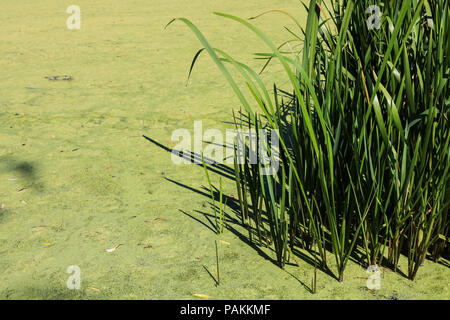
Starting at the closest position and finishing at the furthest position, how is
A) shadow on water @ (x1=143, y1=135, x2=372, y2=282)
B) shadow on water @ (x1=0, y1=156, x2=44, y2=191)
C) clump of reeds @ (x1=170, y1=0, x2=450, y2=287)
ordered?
clump of reeds @ (x1=170, y1=0, x2=450, y2=287), shadow on water @ (x1=143, y1=135, x2=372, y2=282), shadow on water @ (x1=0, y1=156, x2=44, y2=191)

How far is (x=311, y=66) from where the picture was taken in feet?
3.86

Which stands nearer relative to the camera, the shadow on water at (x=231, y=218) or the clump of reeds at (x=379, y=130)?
the clump of reeds at (x=379, y=130)

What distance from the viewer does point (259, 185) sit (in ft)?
4.64

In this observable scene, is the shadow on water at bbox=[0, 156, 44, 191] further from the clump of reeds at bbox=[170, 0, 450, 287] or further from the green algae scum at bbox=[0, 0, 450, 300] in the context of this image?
the clump of reeds at bbox=[170, 0, 450, 287]

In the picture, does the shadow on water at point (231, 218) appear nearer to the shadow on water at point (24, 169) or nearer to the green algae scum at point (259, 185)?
the green algae scum at point (259, 185)

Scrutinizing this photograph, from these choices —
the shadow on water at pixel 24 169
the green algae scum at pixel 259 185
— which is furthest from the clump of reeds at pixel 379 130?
the shadow on water at pixel 24 169

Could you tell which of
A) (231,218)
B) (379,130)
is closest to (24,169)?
(231,218)

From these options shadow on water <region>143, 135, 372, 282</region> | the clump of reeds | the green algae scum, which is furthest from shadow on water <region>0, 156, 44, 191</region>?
the clump of reeds

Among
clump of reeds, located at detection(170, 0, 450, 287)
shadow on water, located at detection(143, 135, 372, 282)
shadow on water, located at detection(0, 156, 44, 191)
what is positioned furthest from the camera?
shadow on water, located at detection(0, 156, 44, 191)

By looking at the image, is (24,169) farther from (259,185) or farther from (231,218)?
(259,185)

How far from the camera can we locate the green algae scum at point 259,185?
117 cm

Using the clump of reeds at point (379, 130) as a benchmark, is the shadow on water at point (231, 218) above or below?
below

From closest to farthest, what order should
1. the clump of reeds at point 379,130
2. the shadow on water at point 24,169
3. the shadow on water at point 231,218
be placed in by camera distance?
the clump of reeds at point 379,130, the shadow on water at point 231,218, the shadow on water at point 24,169

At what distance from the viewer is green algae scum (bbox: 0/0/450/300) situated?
1167mm
